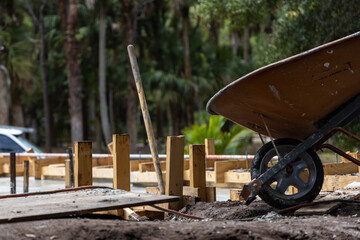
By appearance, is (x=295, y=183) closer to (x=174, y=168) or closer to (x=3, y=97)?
(x=174, y=168)

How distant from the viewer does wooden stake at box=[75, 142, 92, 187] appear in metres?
6.41

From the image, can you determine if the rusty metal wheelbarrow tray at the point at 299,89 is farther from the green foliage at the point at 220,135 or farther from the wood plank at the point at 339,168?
the green foliage at the point at 220,135

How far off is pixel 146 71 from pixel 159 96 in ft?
11.1

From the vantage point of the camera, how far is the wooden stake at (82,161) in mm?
6406

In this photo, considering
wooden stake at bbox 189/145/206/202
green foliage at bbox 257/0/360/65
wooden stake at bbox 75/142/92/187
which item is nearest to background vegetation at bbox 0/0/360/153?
green foliage at bbox 257/0/360/65

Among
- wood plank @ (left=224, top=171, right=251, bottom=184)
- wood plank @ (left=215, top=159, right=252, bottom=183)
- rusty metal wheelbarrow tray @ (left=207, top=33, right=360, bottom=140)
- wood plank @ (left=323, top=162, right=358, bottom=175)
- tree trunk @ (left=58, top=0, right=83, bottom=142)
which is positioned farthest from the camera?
tree trunk @ (left=58, top=0, right=83, bottom=142)

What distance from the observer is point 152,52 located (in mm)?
34875

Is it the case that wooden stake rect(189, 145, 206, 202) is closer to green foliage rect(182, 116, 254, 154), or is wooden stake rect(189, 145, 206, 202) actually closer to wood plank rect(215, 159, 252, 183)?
wood plank rect(215, 159, 252, 183)

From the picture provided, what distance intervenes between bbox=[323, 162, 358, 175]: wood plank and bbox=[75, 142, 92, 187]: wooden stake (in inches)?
160

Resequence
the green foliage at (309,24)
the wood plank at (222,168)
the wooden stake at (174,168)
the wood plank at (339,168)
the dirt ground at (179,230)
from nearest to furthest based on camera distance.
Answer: the dirt ground at (179,230)
the wooden stake at (174,168)
the wood plank at (339,168)
the wood plank at (222,168)
the green foliage at (309,24)

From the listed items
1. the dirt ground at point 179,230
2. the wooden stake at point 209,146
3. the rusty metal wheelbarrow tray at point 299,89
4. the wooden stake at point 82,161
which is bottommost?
the dirt ground at point 179,230

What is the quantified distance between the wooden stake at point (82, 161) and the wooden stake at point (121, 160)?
11.6 inches

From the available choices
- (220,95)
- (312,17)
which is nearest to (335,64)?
(220,95)

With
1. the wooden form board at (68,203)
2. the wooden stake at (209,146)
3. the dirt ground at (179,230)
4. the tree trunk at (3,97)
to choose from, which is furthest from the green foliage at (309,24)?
the tree trunk at (3,97)
